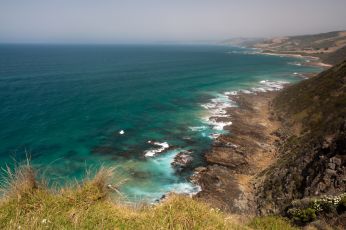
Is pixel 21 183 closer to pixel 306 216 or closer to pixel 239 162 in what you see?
pixel 306 216

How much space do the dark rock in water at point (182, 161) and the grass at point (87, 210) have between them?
28.0m

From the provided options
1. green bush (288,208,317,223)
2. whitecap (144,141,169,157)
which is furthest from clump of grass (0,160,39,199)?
whitecap (144,141,169,157)

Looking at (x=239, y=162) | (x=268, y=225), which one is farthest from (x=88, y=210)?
(x=239, y=162)

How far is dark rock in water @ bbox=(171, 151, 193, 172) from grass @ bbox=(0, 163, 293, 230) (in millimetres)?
28030

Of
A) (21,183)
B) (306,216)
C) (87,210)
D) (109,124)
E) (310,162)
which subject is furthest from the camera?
(109,124)

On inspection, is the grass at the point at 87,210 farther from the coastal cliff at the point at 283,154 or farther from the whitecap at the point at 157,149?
the whitecap at the point at 157,149

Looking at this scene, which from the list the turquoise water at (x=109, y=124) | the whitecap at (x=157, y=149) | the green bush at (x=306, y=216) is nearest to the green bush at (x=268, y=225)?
the green bush at (x=306, y=216)

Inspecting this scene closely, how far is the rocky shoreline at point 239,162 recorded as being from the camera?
97.1ft

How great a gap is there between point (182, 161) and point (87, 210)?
1214 inches

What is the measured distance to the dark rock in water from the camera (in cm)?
3653

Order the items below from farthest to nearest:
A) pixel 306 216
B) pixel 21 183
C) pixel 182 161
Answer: pixel 182 161 < pixel 306 216 < pixel 21 183

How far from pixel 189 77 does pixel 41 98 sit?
5616 cm

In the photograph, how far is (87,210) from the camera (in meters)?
7.49

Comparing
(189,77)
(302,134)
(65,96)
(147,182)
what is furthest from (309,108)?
(189,77)
